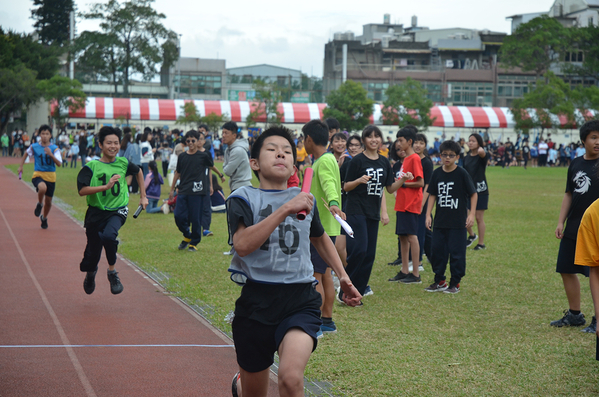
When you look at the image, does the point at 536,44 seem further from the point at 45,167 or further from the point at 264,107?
the point at 45,167

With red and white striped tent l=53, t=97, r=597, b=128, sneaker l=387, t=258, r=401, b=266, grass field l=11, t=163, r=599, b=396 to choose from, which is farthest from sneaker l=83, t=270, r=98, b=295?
red and white striped tent l=53, t=97, r=597, b=128

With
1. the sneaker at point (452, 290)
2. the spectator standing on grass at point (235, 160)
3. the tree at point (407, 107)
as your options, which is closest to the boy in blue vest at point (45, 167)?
the spectator standing on grass at point (235, 160)

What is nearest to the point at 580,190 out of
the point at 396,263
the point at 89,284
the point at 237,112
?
the point at 396,263

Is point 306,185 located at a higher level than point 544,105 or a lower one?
lower

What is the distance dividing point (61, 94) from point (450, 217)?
4498 cm

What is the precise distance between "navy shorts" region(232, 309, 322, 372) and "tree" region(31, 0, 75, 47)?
81.6 m

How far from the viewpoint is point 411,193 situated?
857 centimetres

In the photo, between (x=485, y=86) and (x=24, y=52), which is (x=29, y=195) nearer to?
(x=24, y=52)

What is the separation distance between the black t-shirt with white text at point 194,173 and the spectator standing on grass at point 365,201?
A: 402 centimetres

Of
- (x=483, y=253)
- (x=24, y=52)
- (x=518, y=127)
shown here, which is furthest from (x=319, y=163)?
(x=24, y=52)

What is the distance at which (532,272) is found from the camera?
924cm

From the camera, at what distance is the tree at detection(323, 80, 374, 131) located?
5519cm

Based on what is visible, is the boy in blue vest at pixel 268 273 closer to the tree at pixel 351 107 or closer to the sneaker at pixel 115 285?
the sneaker at pixel 115 285

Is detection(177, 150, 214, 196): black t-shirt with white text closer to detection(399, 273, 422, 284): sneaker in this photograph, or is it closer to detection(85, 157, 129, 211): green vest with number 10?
detection(85, 157, 129, 211): green vest with number 10
